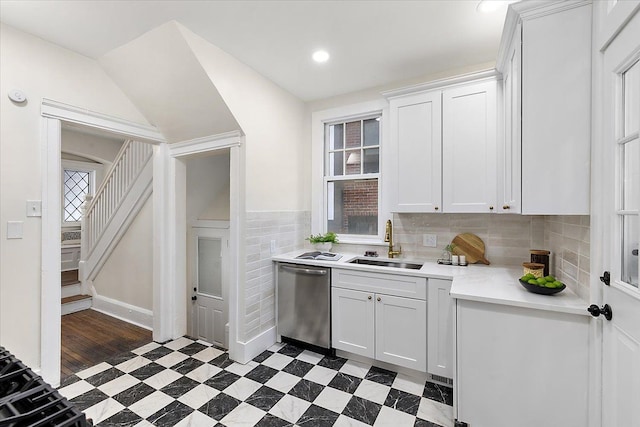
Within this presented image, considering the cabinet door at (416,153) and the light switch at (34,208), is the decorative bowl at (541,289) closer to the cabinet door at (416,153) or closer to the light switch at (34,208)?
the cabinet door at (416,153)

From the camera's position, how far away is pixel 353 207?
10.7ft

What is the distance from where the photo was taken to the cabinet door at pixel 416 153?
2457 mm

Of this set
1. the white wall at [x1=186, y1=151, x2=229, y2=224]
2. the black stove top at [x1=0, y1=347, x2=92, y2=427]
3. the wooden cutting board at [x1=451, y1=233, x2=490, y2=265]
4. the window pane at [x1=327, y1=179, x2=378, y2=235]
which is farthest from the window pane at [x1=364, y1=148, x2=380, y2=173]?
the black stove top at [x1=0, y1=347, x2=92, y2=427]

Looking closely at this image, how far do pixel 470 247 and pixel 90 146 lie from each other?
20.5 ft

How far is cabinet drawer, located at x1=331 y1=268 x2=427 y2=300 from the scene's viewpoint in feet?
7.34

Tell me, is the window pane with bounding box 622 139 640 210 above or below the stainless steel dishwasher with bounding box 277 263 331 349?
above

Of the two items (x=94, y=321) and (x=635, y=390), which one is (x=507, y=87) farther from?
(x=94, y=321)

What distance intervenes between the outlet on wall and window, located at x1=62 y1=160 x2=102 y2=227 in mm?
6130

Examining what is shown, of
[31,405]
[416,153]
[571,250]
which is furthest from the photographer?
[416,153]

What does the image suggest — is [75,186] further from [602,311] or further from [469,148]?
[602,311]

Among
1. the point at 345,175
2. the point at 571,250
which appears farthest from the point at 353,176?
the point at 571,250

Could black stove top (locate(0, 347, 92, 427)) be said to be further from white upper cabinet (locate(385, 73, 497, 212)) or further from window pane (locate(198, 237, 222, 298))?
window pane (locate(198, 237, 222, 298))

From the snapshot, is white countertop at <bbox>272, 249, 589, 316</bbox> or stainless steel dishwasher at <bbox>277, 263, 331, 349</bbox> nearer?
white countertop at <bbox>272, 249, 589, 316</bbox>

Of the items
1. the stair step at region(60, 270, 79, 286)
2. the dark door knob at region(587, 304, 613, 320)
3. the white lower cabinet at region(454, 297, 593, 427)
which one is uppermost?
the dark door knob at region(587, 304, 613, 320)
